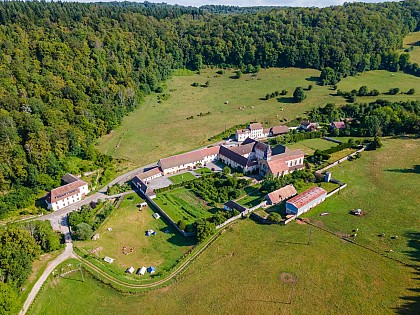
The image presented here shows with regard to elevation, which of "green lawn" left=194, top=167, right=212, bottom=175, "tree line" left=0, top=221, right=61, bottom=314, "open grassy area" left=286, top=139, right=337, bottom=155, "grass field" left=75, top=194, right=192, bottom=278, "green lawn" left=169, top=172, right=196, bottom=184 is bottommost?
"open grassy area" left=286, top=139, right=337, bottom=155

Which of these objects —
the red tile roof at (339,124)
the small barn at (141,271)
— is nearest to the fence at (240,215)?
the small barn at (141,271)

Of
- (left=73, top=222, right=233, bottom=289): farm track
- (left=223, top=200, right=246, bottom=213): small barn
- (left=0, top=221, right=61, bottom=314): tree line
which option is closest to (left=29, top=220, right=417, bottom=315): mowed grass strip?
(left=73, top=222, right=233, bottom=289): farm track

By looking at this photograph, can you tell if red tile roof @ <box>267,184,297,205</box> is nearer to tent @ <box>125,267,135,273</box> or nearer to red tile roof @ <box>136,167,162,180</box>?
red tile roof @ <box>136,167,162,180</box>

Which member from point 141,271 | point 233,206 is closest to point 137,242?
point 141,271

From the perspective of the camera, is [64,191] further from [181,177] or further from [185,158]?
[185,158]

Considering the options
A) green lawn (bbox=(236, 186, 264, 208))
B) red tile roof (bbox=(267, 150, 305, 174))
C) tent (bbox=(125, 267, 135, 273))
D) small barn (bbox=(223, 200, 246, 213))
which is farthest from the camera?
red tile roof (bbox=(267, 150, 305, 174))

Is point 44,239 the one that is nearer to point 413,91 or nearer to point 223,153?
point 223,153

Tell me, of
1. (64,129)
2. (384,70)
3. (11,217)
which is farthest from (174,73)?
(11,217)

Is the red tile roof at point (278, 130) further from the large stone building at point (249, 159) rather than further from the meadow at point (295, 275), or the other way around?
the meadow at point (295, 275)
